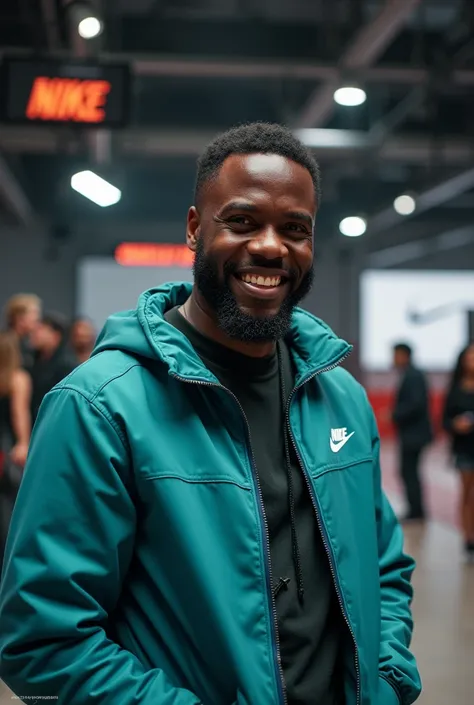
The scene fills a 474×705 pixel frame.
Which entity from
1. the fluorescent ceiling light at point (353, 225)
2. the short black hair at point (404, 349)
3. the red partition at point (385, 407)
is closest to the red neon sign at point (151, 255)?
the fluorescent ceiling light at point (353, 225)

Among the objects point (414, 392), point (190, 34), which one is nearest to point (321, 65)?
point (190, 34)

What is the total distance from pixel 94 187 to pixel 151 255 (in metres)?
3.37

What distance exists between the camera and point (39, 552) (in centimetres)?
108

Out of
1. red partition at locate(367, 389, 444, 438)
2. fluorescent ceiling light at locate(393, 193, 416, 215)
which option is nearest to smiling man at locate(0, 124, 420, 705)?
fluorescent ceiling light at locate(393, 193, 416, 215)

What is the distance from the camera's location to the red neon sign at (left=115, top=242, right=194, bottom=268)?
10.9 metres

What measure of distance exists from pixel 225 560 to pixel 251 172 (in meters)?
0.61

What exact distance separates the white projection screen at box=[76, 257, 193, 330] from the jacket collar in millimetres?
9909

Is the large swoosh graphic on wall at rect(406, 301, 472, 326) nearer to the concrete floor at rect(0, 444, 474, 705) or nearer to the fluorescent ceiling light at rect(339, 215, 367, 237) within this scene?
the fluorescent ceiling light at rect(339, 215, 367, 237)

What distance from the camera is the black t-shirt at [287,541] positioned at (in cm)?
120

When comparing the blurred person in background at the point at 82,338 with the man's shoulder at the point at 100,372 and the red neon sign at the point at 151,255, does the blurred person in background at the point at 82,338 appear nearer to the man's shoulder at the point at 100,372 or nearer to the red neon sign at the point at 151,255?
the man's shoulder at the point at 100,372

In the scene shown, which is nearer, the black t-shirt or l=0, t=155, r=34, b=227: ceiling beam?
the black t-shirt

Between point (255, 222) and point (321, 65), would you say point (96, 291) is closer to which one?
point (321, 65)

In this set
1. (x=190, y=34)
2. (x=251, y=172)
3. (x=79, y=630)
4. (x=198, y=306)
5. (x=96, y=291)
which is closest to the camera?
(x=79, y=630)

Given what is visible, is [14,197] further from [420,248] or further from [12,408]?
[420,248]
